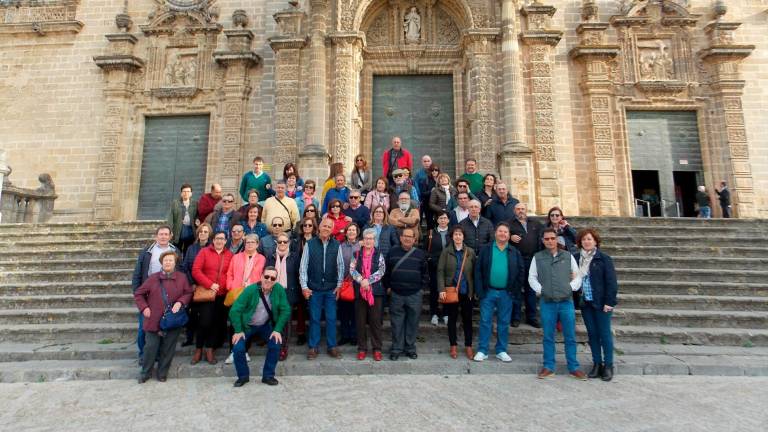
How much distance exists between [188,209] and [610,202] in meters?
12.2

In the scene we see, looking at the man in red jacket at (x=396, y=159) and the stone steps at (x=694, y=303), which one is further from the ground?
the man in red jacket at (x=396, y=159)

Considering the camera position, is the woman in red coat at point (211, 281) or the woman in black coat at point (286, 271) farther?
the woman in black coat at point (286, 271)

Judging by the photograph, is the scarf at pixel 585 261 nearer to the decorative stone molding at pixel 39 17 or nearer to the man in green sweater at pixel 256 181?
the man in green sweater at pixel 256 181

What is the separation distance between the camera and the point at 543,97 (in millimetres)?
13109

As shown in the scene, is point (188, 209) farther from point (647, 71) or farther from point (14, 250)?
point (647, 71)

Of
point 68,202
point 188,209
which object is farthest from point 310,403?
point 68,202

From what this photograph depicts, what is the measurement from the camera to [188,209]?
746 cm

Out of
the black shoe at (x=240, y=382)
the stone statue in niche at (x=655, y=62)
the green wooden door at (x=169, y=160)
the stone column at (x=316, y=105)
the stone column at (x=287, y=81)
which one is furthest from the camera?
the green wooden door at (x=169, y=160)

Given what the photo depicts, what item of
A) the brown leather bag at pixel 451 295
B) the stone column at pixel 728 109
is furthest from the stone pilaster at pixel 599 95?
the brown leather bag at pixel 451 295

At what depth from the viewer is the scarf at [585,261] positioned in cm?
548

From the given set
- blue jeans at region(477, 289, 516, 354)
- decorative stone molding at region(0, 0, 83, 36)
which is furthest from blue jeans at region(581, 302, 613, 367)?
decorative stone molding at region(0, 0, 83, 36)

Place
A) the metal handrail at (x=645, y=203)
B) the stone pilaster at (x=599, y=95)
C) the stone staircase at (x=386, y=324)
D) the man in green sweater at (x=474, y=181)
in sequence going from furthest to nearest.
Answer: the metal handrail at (x=645, y=203) < the stone pilaster at (x=599, y=95) < the man in green sweater at (x=474, y=181) < the stone staircase at (x=386, y=324)

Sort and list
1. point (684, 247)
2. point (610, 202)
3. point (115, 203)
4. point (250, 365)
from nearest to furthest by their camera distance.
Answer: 1. point (250, 365)
2. point (684, 247)
3. point (610, 202)
4. point (115, 203)

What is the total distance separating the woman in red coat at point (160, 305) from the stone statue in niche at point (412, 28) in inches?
457
